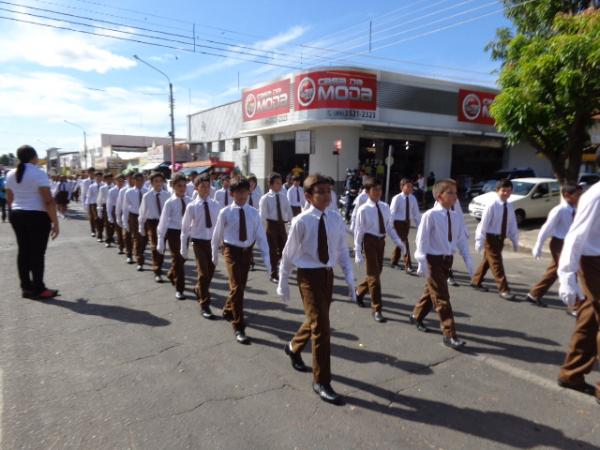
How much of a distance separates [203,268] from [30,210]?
2.71 metres

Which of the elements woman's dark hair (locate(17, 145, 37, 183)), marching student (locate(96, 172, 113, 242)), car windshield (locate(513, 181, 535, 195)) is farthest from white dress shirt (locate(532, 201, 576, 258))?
car windshield (locate(513, 181, 535, 195))

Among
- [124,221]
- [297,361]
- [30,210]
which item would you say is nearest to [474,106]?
[124,221]

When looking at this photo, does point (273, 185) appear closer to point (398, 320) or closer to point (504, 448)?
point (398, 320)

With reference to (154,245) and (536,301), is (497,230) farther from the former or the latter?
(154,245)

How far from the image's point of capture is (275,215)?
25.3 feet

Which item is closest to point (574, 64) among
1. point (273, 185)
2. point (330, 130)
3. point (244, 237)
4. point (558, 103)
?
point (558, 103)

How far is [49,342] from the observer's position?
446 cm

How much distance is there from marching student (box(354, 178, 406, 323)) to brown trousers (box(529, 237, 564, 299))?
2109mm

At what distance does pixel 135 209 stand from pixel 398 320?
19.1ft

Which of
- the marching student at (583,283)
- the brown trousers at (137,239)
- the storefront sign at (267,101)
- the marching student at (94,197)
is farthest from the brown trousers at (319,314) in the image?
the storefront sign at (267,101)

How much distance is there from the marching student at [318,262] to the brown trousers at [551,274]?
379 centimetres

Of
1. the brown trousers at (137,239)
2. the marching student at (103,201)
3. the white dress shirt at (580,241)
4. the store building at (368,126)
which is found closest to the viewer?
the white dress shirt at (580,241)

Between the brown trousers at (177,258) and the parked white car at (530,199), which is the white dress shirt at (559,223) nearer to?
the brown trousers at (177,258)

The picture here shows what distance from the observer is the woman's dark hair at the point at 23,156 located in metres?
5.76
